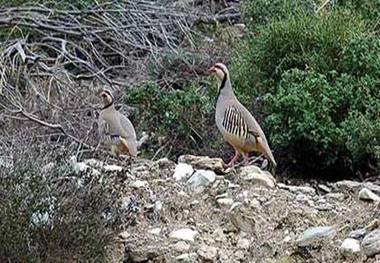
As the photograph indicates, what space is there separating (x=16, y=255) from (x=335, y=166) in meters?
3.81

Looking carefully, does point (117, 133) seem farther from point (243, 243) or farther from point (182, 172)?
point (243, 243)

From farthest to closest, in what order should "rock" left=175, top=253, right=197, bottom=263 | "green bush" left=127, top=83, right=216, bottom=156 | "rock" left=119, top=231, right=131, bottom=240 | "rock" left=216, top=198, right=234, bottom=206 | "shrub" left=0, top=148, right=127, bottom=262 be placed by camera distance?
"green bush" left=127, top=83, right=216, bottom=156, "rock" left=216, top=198, right=234, bottom=206, "rock" left=119, top=231, right=131, bottom=240, "rock" left=175, top=253, right=197, bottom=263, "shrub" left=0, top=148, right=127, bottom=262

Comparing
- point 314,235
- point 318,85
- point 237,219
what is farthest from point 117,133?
point 314,235

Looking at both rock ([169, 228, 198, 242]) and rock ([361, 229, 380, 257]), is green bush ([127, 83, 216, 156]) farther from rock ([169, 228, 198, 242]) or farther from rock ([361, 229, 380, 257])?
rock ([361, 229, 380, 257])

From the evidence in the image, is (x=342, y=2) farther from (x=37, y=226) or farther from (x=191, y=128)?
(x=37, y=226)

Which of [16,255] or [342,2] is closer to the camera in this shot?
[16,255]

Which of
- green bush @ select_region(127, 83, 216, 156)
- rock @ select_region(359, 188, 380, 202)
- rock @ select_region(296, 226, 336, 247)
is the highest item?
rock @ select_region(296, 226, 336, 247)

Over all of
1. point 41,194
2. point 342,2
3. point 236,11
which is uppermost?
point 41,194

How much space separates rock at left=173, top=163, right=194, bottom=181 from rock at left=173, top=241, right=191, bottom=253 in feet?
2.68

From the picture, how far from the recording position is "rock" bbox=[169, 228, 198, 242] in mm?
6082

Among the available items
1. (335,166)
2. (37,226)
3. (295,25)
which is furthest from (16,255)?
(295,25)

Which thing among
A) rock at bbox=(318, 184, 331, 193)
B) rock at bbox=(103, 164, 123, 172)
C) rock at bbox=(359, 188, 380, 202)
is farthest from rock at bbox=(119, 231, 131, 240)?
rock at bbox=(318, 184, 331, 193)

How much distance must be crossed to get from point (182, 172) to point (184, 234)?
2.66 ft

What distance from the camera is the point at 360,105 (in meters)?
8.52
